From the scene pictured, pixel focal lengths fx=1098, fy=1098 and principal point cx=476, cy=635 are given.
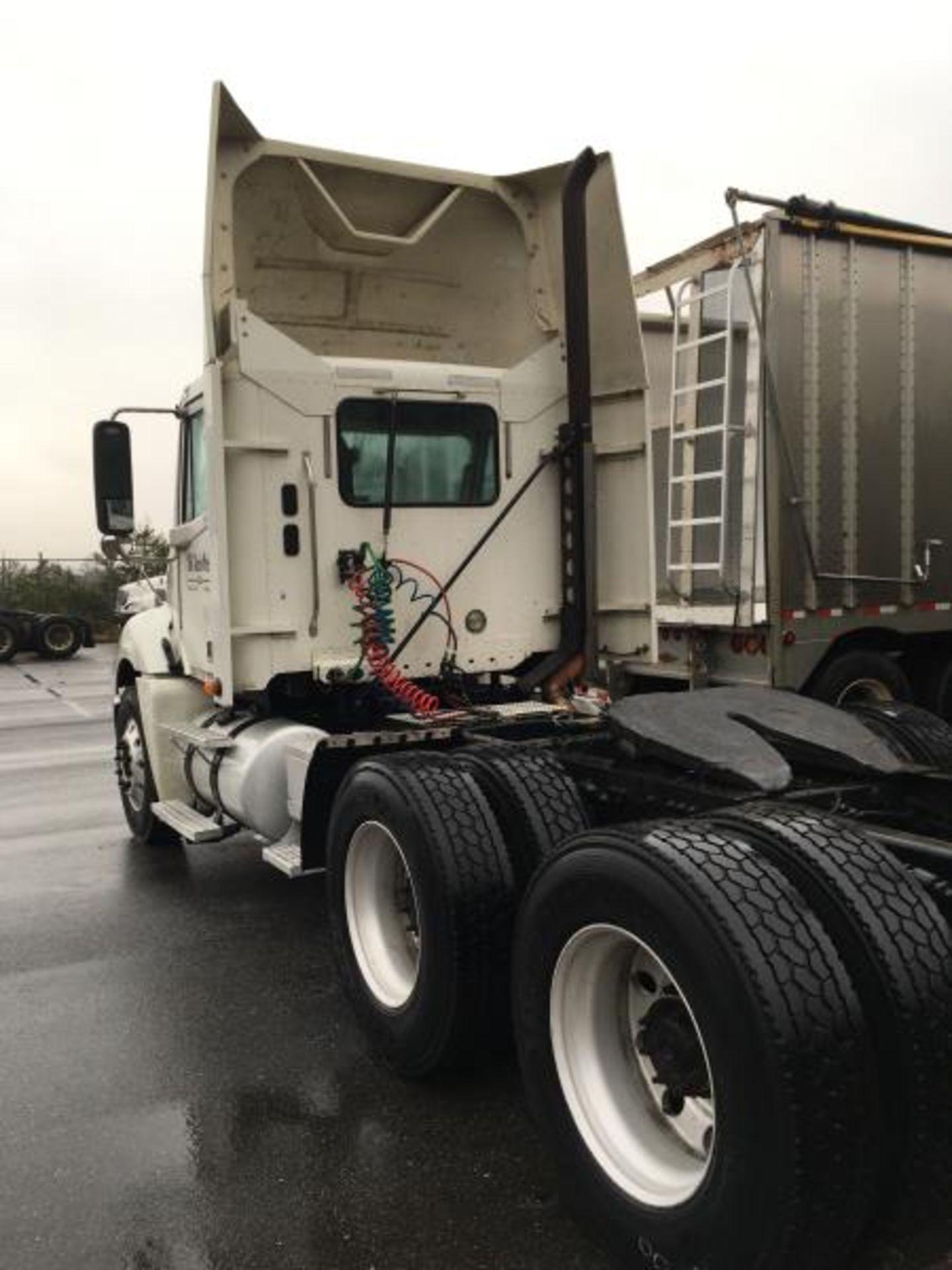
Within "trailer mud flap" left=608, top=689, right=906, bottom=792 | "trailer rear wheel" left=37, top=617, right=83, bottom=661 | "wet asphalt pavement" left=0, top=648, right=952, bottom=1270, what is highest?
"trailer mud flap" left=608, top=689, right=906, bottom=792

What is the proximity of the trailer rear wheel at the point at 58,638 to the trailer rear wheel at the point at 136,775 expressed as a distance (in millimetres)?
16249

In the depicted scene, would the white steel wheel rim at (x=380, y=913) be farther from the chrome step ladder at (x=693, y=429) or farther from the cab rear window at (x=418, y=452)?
the chrome step ladder at (x=693, y=429)

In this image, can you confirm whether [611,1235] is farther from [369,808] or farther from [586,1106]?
[369,808]

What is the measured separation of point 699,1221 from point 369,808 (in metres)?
1.80

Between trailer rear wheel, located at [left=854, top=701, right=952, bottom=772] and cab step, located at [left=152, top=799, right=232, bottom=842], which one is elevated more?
trailer rear wheel, located at [left=854, top=701, right=952, bottom=772]

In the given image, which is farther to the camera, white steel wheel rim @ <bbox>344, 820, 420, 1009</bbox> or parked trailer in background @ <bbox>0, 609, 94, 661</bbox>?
parked trailer in background @ <bbox>0, 609, 94, 661</bbox>

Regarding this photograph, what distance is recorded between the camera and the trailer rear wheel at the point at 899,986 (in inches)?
84.4

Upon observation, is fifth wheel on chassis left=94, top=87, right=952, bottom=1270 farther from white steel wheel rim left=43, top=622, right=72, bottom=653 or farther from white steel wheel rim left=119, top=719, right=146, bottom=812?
white steel wheel rim left=43, top=622, right=72, bottom=653

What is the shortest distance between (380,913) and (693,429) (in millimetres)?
4715

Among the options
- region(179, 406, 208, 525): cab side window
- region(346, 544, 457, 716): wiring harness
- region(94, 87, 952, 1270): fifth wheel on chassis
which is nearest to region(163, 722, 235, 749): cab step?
region(94, 87, 952, 1270): fifth wheel on chassis

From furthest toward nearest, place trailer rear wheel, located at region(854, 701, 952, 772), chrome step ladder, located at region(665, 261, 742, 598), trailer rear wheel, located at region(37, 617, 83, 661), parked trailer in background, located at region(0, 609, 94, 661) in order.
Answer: trailer rear wheel, located at region(37, 617, 83, 661)
parked trailer in background, located at region(0, 609, 94, 661)
chrome step ladder, located at region(665, 261, 742, 598)
trailer rear wheel, located at region(854, 701, 952, 772)

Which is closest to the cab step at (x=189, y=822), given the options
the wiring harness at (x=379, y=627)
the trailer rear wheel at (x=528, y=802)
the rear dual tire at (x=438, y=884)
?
the wiring harness at (x=379, y=627)

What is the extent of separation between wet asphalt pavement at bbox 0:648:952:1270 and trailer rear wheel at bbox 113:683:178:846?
0.93 m

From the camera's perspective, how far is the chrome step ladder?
717 cm
